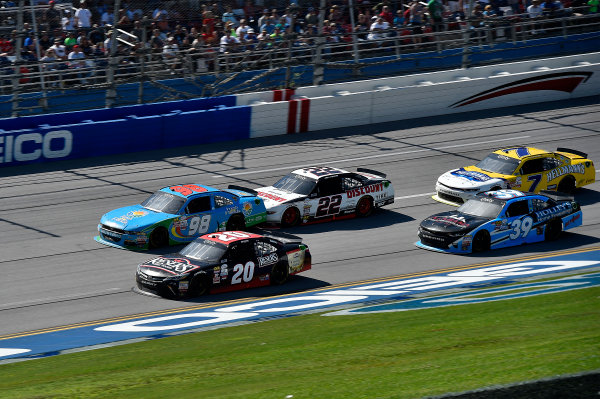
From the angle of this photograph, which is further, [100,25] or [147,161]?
[100,25]

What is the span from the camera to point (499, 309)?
14.2 metres

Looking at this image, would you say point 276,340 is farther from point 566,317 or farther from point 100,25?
point 100,25

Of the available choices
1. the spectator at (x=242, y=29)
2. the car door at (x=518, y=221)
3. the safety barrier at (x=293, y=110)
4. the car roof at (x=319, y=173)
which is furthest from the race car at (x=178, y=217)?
the spectator at (x=242, y=29)

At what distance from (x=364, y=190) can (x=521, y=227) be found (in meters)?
3.97

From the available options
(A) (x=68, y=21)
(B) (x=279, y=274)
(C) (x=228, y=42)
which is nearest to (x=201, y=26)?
(C) (x=228, y=42)

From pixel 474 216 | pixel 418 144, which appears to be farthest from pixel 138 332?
pixel 418 144

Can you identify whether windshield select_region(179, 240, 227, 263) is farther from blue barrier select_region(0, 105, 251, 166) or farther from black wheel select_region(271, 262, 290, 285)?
blue barrier select_region(0, 105, 251, 166)

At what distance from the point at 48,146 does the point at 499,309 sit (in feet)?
51.0

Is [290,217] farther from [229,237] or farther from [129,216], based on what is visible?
[229,237]

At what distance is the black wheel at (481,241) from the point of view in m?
19.1

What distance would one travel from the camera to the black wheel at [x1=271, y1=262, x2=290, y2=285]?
1736 centimetres

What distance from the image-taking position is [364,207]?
2192 cm

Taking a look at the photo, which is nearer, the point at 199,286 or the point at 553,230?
the point at 199,286

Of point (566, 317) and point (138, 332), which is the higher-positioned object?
point (566, 317)
